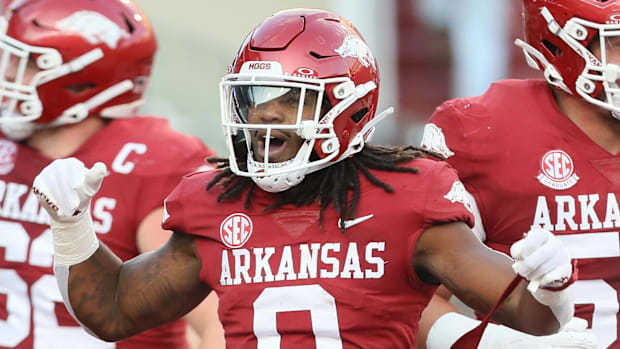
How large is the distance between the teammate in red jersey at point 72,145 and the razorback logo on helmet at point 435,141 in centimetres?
82

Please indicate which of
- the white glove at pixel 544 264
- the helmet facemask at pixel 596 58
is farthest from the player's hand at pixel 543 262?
the helmet facemask at pixel 596 58

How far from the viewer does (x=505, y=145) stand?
3.45 metres

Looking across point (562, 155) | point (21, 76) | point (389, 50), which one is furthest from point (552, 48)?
point (389, 50)

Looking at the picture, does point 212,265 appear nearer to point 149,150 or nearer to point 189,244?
point 189,244

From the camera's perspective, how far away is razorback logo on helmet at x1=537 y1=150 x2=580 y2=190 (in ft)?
11.1

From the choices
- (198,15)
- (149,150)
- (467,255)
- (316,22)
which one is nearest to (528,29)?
(316,22)

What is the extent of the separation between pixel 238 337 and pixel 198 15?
30.5 ft

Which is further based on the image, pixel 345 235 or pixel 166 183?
pixel 166 183

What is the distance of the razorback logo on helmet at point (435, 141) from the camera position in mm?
3504

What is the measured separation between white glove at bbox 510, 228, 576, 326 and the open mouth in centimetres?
68

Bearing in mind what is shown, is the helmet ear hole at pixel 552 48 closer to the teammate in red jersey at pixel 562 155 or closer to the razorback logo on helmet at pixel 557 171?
the teammate in red jersey at pixel 562 155

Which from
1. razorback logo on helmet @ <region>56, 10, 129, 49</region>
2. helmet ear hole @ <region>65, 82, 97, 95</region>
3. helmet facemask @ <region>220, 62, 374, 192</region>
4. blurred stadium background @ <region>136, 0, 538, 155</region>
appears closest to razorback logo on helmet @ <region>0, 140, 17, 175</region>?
helmet ear hole @ <region>65, 82, 97, 95</region>

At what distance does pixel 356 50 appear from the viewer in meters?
3.12

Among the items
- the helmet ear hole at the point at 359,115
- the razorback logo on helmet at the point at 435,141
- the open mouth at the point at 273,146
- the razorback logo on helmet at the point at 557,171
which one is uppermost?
the helmet ear hole at the point at 359,115
